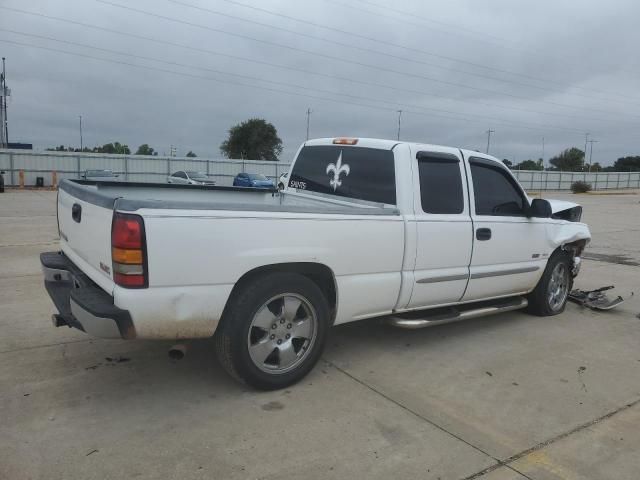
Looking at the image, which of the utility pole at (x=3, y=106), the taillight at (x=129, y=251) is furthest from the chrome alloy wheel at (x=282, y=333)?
the utility pole at (x=3, y=106)

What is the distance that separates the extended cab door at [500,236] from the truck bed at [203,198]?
1.12m

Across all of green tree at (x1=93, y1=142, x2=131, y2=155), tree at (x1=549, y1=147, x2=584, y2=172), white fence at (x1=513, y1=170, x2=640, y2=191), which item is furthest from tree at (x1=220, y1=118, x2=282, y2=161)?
tree at (x1=549, y1=147, x2=584, y2=172)

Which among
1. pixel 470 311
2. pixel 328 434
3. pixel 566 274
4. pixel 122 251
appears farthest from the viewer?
pixel 566 274

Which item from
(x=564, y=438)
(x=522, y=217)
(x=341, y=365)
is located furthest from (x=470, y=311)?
(x=564, y=438)

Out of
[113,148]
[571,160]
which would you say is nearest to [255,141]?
[113,148]

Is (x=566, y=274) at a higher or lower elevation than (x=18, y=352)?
higher

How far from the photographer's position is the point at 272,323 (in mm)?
3682

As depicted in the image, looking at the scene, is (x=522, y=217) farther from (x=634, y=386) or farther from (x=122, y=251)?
(x=122, y=251)

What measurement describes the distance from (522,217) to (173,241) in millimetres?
3622

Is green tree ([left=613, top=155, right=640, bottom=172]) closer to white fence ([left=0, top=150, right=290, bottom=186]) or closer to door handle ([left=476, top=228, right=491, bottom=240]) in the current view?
white fence ([left=0, top=150, right=290, bottom=186])

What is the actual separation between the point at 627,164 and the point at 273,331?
394ft

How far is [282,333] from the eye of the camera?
3.75m

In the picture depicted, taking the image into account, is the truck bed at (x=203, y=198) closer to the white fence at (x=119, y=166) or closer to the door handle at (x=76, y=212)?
the door handle at (x=76, y=212)

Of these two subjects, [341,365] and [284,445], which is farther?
[341,365]
